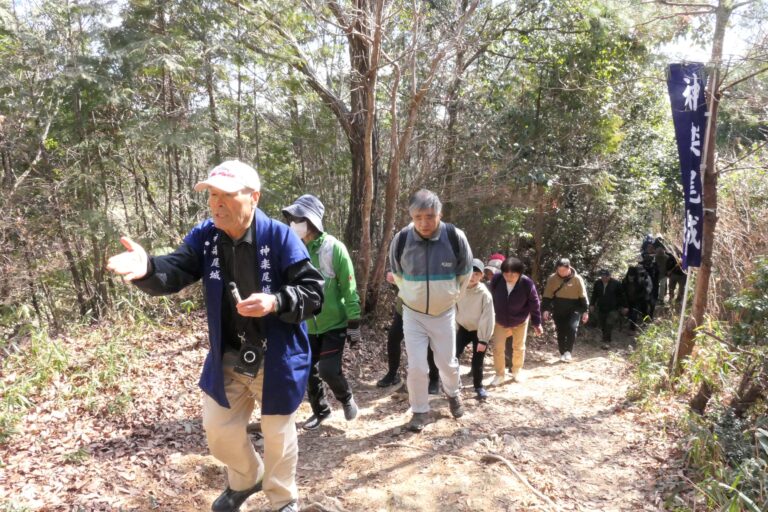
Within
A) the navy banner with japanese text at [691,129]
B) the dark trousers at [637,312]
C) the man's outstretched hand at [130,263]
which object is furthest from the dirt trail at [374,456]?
the dark trousers at [637,312]

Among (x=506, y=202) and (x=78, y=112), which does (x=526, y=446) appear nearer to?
(x=506, y=202)

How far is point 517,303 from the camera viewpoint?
6.45 meters

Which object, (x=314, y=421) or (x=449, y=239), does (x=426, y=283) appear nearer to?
(x=449, y=239)

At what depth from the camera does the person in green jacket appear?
4312mm

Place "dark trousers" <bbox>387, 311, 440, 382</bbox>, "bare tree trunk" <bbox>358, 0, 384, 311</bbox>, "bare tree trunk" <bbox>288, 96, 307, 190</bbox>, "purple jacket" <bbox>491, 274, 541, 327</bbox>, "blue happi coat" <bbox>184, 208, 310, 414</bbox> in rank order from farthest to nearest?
"bare tree trunk" <bbox>288, 96, 307, 190</bbox> < "purple jacket" <bbox>491, 274, 541, 327</bbox> < "bare tree trunk" <bbox>358, 0, 384, 311</bbox> < "dark trousers" <bbox>387, 311, 440, 382</bbox> < "blue happi coat" <bbox>184, 208, 310, 414</bbox>

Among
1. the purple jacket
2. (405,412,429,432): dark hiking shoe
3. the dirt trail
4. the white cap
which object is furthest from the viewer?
the purple jacket

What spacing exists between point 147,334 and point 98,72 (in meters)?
3.61

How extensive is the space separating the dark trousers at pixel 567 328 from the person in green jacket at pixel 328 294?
17.5 feet

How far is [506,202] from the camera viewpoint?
9992mm

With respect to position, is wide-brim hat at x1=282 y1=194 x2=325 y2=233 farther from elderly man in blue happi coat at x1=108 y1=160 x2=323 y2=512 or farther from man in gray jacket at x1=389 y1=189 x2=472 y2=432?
elderly man in blue happi coat at x1=108 y1=160 x2=323 y2=512

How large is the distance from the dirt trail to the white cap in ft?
7.37

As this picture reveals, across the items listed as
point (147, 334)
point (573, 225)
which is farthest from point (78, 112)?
point (573, 225)

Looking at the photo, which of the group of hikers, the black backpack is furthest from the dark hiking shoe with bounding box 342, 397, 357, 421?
the black backpack

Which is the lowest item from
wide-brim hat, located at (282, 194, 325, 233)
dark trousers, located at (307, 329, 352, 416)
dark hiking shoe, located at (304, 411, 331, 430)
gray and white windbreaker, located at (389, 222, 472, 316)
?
dark hiking shoe, located at (304, 411, 331, 430)
